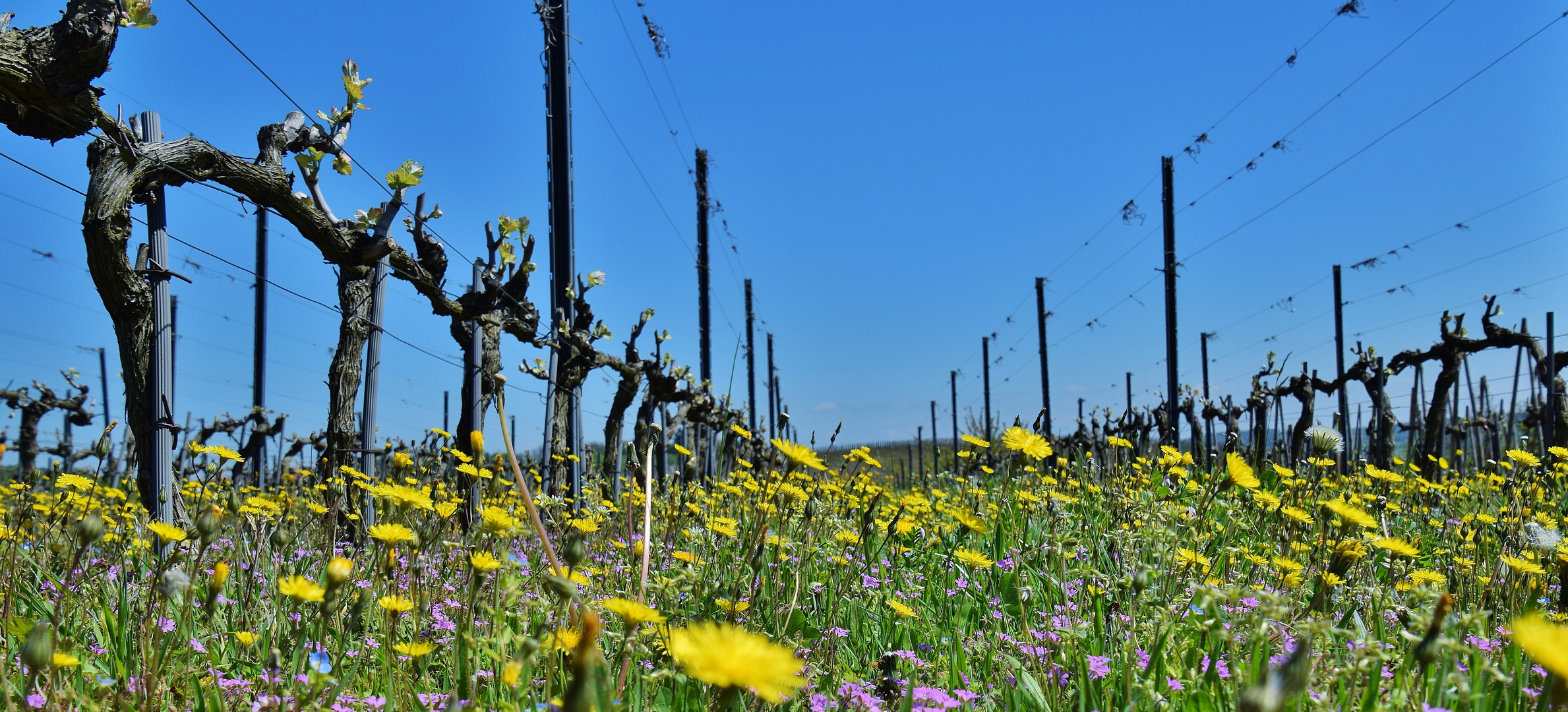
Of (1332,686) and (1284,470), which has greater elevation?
(1284,470)

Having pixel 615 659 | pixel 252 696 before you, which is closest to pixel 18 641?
pixel 252 696

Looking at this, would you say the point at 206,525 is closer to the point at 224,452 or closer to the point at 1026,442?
the point at 224,452

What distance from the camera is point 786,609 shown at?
1861 millimetres

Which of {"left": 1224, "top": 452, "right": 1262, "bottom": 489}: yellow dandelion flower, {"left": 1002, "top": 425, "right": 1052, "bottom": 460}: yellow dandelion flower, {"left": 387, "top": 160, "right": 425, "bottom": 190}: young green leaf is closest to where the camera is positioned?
{"left": 1002, "top": 425, "right": 1052, "bottom": 460}: yellow dandelion flower

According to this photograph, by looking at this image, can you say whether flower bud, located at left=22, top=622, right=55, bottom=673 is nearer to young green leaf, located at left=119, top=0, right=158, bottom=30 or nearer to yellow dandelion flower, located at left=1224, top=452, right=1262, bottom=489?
yellow dandelion flower, located at left=1224, top=452, right=1262, bottom=489

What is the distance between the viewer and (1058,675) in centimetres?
159

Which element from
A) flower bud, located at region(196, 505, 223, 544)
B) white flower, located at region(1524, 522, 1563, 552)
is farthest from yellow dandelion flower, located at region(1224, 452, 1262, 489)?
flower bud, located at region(196, 505, 223, 544)

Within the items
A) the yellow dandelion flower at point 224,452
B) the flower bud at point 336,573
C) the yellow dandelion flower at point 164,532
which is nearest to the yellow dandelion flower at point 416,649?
the flower bud at point 336,573

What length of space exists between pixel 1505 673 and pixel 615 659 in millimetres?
1817

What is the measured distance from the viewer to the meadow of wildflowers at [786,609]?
1.12 meters

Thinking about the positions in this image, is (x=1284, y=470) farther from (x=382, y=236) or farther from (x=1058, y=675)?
(x=382, y=236)

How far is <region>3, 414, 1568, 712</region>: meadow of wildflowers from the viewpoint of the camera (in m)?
1.12

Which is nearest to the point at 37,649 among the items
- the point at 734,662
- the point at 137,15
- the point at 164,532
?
the point at 164,532

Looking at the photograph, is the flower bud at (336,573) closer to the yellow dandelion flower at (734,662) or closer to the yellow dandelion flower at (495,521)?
the yellow dandelion flower at (495,521)
